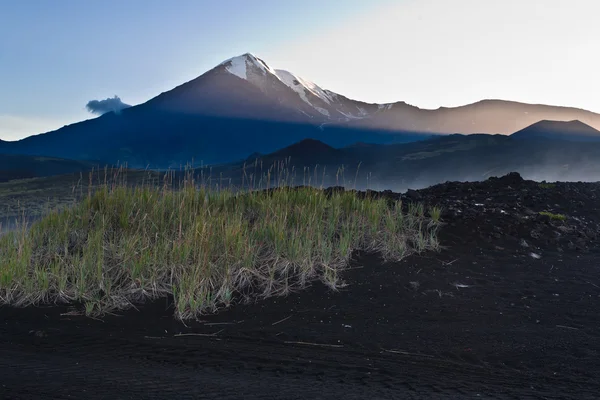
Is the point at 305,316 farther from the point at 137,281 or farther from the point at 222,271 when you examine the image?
the point at 137,281

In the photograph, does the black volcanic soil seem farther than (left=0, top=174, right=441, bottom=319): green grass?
No

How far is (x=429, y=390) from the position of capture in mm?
2740

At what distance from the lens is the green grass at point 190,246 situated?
4.59m

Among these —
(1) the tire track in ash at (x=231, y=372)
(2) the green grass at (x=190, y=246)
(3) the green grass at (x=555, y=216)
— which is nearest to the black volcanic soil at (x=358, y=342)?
(1) the tire track in ash at (x=231, y=372)

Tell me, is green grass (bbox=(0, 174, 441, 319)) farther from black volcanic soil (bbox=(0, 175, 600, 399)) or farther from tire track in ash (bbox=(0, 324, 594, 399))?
tire track in ash (bbox=(0, 324, 594, 399))

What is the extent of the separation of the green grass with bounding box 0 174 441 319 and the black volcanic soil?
9.9 inches

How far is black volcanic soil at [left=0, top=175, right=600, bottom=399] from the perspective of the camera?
278 cm

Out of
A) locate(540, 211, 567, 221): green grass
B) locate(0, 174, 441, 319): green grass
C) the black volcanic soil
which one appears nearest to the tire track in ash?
the black volcanic soil

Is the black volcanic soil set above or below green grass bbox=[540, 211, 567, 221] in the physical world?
below

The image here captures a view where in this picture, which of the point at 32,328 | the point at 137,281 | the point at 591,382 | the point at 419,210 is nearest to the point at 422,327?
the point at 591,382

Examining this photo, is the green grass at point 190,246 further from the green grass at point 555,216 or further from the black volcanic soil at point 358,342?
the green grass at point 555,216

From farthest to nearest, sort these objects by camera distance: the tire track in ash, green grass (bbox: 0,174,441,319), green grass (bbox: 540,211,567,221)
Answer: green grass (bbox: 540,211,567,221) → green grass (bbox: 0,174,441,319) → the tire track in ash

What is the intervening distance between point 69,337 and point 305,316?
6.33ft

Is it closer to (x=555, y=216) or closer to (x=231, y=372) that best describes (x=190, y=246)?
(x=231, y=372)
